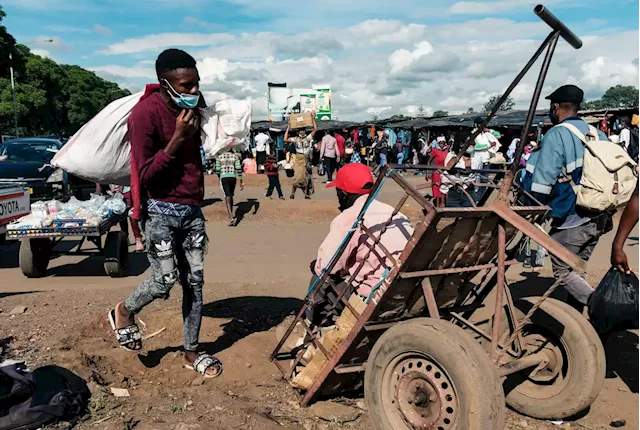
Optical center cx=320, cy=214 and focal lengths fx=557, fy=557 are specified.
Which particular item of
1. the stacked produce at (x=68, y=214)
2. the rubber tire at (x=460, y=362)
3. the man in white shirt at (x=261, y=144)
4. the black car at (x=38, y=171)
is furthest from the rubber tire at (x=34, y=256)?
the man in white shirt at (x=261, y=144)

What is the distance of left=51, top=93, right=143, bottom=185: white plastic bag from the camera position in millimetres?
3588

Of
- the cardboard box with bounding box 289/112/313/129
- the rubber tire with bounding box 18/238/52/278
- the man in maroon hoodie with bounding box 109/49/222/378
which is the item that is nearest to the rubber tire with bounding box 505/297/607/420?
the man in maroon hoodie with bounding box 109/49/222/378

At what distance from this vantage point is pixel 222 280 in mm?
6973

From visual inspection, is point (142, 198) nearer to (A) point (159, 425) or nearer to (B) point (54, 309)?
(A) point (159, 425)

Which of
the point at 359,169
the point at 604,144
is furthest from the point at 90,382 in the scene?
the point at 604,144

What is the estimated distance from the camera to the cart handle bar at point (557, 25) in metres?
2.53

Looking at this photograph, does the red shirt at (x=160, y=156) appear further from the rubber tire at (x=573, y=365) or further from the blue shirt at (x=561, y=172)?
the blue shirt at (x=561, y=172)

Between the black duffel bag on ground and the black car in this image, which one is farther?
the black car

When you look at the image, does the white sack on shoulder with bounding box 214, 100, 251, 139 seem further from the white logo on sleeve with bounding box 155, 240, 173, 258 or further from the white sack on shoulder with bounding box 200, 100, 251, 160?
the white logo on sleeve with bounding box 155, 240, 173, 258

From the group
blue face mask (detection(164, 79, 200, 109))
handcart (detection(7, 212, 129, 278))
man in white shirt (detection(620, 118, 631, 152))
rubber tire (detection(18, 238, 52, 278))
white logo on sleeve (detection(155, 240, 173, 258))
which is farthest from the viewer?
man in white shirt (detection(620, 118, 631, 152))

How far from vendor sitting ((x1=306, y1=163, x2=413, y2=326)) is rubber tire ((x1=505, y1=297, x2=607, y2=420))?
961 mm

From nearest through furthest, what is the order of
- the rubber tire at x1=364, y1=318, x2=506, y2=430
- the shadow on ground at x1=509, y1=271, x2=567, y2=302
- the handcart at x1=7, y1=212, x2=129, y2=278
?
the rubber tire at x1=364, y1=318, x2=506, y2=430 → the shadow on ground at x1=509, y1=271, x2=567, y2=302 → the handcart at x1=7, y1=212, x2=129, y2=278

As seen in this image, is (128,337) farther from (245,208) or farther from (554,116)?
(245,208)

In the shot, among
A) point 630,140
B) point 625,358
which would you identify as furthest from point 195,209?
point 630,140
